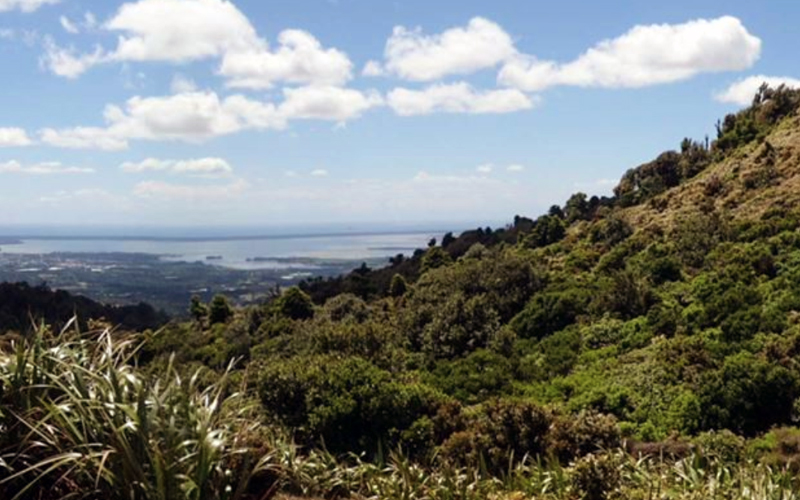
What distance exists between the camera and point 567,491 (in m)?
5.82

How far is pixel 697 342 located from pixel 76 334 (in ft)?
73.8

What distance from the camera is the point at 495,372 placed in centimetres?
2464

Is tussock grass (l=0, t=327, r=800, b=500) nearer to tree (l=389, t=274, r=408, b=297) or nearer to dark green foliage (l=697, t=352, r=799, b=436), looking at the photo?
dark green foliage (l=697, t=352, r=799, b=436)

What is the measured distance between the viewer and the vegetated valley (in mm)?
4453

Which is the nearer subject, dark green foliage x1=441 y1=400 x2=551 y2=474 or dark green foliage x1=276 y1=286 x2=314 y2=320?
dark green foliage x1=441 y1=400 x2=551 y2=474

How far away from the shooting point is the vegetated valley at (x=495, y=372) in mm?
4453

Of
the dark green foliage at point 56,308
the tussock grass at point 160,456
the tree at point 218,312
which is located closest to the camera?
the tussock grass at point 160,456

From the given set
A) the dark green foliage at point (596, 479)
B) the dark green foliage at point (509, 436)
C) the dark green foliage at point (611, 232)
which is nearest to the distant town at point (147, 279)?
the dark green foliage at point (611, 232)

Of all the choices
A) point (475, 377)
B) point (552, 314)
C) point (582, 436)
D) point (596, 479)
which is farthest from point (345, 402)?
point (552, 314)

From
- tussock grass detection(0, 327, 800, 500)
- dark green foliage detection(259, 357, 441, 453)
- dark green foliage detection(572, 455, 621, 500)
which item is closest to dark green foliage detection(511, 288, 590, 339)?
dark green foliage detection(259, 357, 441, 453)

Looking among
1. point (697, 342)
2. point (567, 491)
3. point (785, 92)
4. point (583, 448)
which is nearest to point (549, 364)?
point (697, 342)

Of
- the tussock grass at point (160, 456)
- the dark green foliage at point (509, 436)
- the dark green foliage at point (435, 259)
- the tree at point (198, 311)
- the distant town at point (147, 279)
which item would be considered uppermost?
the tussock grass at point (160, 456)

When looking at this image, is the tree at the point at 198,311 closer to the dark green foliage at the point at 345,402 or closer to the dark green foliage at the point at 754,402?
the dark green foliage at the point at 345,402

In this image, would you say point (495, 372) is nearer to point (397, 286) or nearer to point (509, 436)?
point (509, 436)
